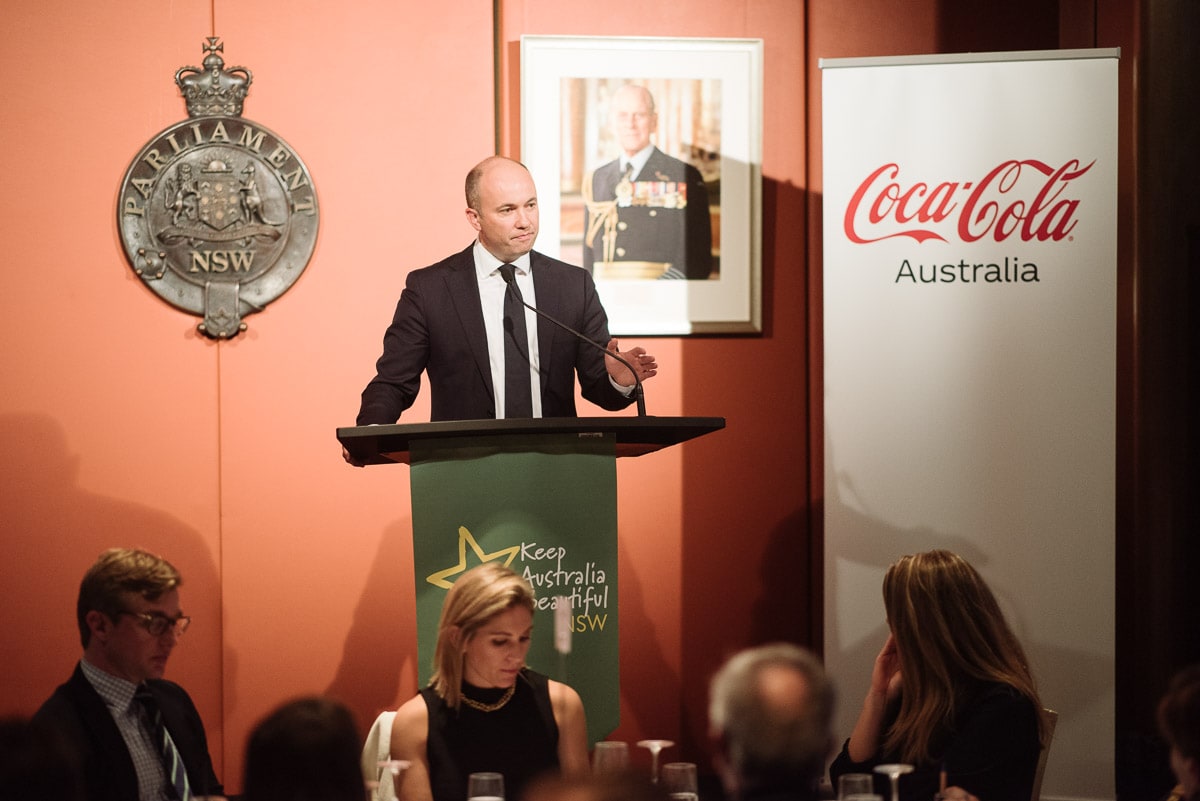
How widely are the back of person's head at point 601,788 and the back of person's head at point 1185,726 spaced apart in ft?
2.99

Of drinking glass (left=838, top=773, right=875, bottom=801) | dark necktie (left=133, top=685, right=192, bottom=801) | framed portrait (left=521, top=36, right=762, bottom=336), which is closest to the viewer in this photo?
drinking glass (left=838, top=773, right=875, bottom=801)

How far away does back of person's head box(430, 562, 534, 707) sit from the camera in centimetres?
253

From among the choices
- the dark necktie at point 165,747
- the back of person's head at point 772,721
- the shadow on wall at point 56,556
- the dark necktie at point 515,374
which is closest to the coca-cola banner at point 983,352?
the dark necktie at point 515,374

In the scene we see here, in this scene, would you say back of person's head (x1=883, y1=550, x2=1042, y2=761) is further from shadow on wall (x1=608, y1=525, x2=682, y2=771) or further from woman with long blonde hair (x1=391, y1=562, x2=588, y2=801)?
shadow on wall (x1=608, y1=525, x2=682, y2=771)

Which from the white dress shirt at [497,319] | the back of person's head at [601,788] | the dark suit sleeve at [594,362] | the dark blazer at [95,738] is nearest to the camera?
the back of person's head at [601,788]

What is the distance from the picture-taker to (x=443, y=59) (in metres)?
4.78

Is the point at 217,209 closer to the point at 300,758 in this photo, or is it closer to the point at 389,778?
the point at 389,778

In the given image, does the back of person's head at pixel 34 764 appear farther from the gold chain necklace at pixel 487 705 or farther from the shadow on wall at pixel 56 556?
the shadow on wall at pixel 56 556

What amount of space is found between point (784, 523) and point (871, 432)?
31.4 inches

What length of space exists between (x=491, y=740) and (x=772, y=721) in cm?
135

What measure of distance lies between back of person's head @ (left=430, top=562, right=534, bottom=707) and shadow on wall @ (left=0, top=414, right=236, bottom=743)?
7.80ft

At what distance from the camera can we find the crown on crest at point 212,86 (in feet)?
15.3

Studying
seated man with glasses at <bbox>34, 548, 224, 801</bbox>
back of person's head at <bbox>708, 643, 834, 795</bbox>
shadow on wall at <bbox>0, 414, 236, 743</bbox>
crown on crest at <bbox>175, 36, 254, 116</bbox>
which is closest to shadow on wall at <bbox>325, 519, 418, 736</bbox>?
shadow on wall at <bbox>0, 414, 236, 743</bbox>

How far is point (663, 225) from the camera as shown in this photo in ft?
15.8
